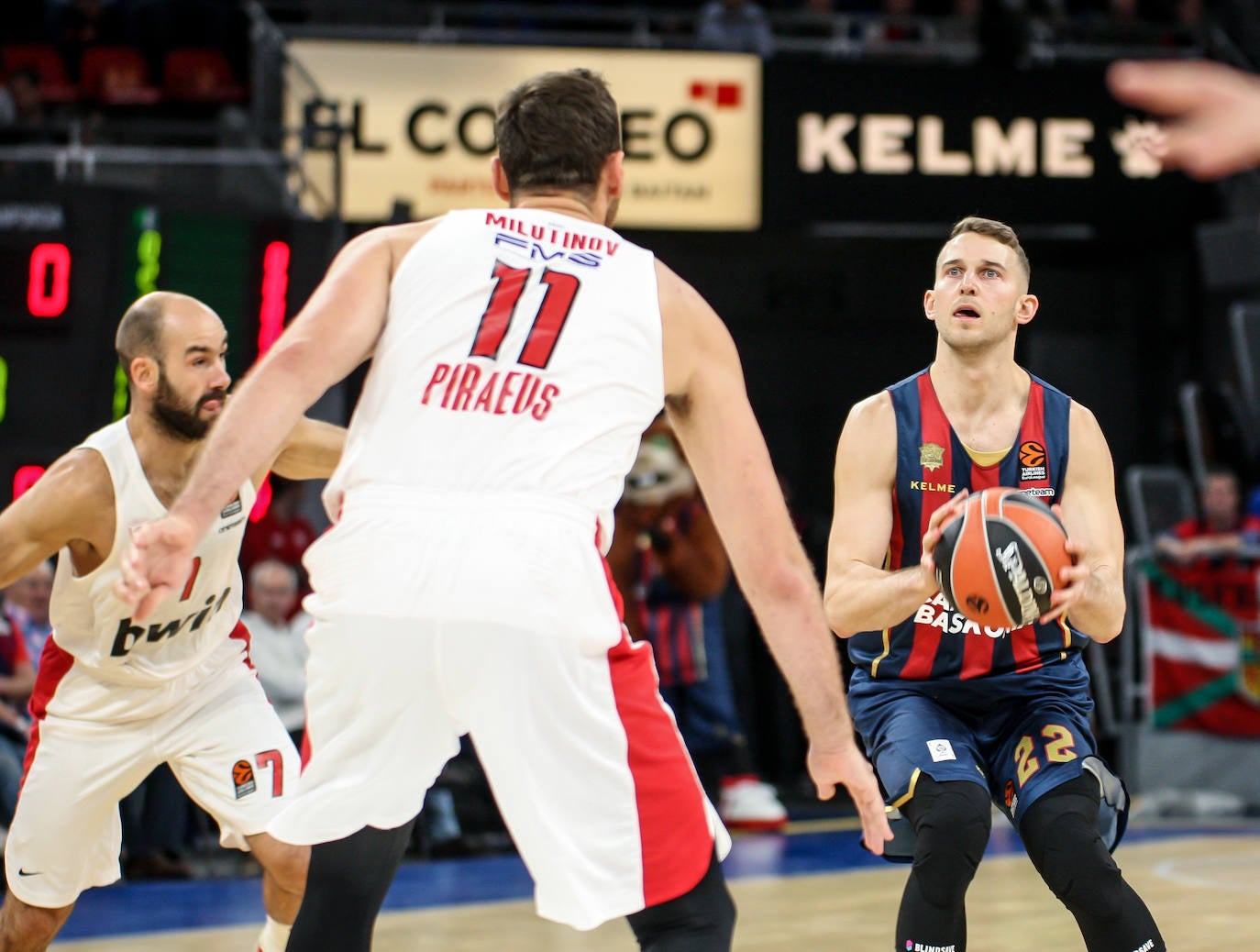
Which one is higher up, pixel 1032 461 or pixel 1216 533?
pixel 1032 461

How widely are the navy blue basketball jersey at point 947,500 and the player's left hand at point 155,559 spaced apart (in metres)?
2.08

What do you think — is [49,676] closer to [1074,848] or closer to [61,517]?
[61,517]

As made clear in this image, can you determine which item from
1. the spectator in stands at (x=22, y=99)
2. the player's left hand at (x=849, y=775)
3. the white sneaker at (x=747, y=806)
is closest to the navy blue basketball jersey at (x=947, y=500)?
the player's left hand at (x=849, y=775)

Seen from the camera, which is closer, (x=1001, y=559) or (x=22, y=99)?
(x=1001, y=559)

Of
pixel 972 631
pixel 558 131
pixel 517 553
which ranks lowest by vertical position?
pixel 972 631

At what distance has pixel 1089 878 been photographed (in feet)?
12.1

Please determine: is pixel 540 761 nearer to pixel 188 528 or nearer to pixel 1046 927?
pixel 188 528

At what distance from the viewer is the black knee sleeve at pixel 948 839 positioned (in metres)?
3.72

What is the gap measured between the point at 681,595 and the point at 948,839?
18.0ft

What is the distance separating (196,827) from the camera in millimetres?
8539

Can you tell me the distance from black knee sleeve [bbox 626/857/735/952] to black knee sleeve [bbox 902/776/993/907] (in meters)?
1.08

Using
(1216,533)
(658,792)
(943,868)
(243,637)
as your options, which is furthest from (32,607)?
(1216,533)

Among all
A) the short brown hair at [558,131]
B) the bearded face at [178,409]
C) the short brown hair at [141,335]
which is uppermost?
the short brown hair at [558,131]

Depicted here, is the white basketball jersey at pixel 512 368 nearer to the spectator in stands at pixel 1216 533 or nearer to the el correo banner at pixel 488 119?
the spectator in stands at pixel 1216 533
